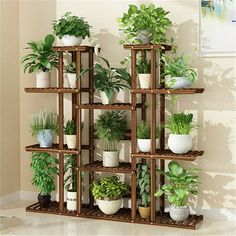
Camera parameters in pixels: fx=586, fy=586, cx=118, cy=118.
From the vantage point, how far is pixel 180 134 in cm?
455

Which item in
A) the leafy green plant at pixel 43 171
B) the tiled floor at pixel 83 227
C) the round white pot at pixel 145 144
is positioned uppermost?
the round white pot at pixel 145 144

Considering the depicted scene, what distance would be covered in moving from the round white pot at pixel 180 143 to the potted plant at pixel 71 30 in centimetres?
113

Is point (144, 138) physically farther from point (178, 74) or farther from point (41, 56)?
point (41, 56)

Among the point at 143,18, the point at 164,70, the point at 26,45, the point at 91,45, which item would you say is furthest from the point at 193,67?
the point at 26,45

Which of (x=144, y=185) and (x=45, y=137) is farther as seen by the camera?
(x=45, y=137)

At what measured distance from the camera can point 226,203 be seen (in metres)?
4.80

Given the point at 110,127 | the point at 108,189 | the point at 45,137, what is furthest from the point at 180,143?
the point at 45,137

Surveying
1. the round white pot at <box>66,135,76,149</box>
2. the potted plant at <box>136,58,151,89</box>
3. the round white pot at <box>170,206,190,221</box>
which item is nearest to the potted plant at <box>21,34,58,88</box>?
the round white pot at <box>66,135,76,149</box>

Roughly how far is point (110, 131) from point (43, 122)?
0.63 metres

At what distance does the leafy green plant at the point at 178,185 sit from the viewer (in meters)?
4.59

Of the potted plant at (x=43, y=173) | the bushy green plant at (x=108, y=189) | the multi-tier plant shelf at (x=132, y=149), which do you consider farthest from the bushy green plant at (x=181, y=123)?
the potted plant at (x=43, y=173)

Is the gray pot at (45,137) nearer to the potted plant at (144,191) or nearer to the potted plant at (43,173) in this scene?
the potted plant at (43,173)

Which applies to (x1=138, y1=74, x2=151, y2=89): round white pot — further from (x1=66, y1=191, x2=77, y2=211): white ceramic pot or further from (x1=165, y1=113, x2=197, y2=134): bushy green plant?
(x1=66, y1=191, x2=77, y2=211): white ceramic pot

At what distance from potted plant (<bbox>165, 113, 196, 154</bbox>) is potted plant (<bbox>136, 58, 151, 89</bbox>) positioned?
1.11 ft
